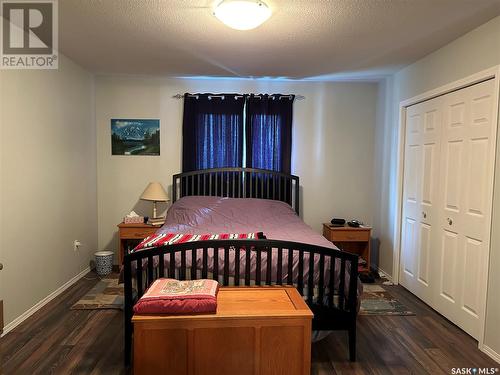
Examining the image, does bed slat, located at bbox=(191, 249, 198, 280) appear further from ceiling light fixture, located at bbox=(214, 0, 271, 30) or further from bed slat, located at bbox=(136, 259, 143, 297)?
ceiling light fixture, located at bbox=(214, 0, 271, 30)

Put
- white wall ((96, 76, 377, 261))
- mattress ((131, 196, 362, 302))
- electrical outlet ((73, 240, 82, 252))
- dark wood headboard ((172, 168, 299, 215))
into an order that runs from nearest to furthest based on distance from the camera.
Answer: mattress ((131, 196, 362, 302)), electrical outlet ((73, 240, 82, 252)), dark wood headboard ((172, 168, 299, 215)), white wall ((96, 76, 377, 261))

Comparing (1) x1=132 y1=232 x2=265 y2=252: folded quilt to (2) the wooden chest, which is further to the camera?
(1) x1=132 y1=232 x2=265 y2=252: folded quilt

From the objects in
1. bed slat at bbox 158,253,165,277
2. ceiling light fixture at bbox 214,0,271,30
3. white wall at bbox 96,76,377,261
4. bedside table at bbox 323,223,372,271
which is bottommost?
bedside table at bbox 323,223,372,271

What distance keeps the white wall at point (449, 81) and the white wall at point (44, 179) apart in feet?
11.5

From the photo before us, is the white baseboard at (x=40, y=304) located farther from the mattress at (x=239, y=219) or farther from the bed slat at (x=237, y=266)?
the bed slat at (x=237, y=266)

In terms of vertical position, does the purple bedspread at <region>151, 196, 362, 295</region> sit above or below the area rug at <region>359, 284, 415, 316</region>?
above

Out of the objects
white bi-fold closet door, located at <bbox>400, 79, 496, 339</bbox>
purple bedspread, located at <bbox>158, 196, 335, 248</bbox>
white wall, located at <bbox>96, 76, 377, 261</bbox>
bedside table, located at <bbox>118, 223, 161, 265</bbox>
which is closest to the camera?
white bi-fold closet door, located at <bbox>400, 79, 496, 339</bbox>

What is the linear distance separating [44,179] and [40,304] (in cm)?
111

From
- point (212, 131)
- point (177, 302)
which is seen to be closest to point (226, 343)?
point (177, 302)

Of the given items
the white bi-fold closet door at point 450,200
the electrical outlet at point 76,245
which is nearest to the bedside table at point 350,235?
Result: the white bi-fold closet door at point 450,200

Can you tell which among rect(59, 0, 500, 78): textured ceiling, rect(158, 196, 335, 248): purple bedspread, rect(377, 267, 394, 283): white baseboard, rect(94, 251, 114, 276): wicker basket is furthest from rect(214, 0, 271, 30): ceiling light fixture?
rect(377, 267, 394, 283): white baseboard

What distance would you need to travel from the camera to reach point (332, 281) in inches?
88.7

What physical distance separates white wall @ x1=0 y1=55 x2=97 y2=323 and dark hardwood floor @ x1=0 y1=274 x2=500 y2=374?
0.37 m

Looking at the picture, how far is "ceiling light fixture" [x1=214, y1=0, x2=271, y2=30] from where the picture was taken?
205cm
